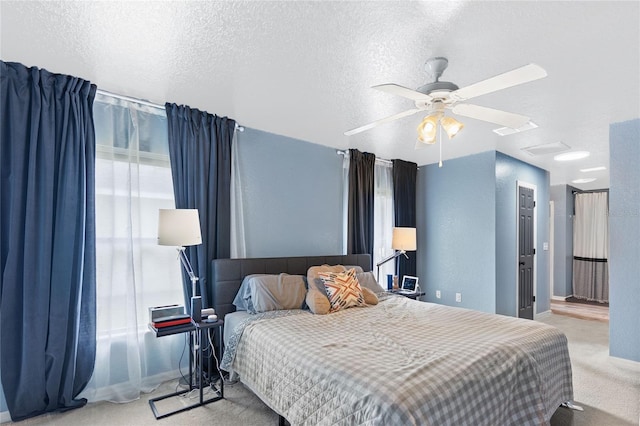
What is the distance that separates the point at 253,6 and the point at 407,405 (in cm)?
207

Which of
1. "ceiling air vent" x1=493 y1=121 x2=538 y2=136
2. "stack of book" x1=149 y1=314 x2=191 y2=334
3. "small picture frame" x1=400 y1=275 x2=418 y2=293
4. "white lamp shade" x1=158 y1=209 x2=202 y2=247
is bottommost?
"small picture frame" x1=400 y1=275 x2=418 y2=293

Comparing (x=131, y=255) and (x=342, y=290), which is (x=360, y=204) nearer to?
(x=342, y=290)

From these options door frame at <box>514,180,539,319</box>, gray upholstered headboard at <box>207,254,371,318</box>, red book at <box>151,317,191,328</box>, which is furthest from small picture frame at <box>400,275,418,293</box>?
red book at <box>151,317,191,328</box>

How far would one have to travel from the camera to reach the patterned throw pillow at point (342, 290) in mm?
3160

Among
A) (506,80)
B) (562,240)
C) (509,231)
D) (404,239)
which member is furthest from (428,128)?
(562,240)

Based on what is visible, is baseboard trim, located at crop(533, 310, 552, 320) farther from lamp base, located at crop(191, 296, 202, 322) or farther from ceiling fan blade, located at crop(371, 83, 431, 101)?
lamp base, located at crop(191, 296, 202, 322)

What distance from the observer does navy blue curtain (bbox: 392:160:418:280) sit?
5223 mm

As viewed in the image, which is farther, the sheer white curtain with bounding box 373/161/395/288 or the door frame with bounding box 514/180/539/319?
the sheer white curtain with bounding box 373/161/395/288

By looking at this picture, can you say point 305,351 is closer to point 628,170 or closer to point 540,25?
point 540,25

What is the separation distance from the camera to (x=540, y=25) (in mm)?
1858

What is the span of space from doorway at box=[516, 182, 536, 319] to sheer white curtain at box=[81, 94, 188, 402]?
468cm

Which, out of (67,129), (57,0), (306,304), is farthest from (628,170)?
(67,129)

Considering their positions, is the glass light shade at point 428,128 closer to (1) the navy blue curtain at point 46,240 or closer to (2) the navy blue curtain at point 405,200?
(1) the navy blue curtain at point 46,240

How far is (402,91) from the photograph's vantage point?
1.96 metres
